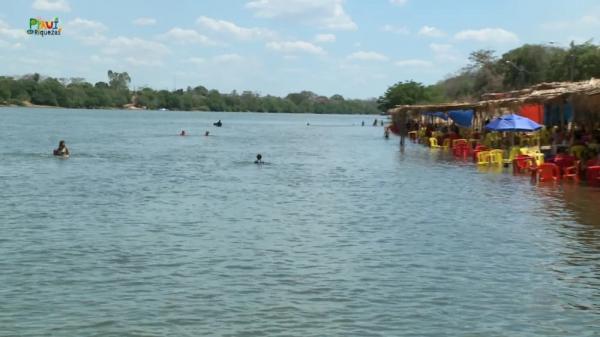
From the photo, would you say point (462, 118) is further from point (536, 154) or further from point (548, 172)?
point (548, 172)

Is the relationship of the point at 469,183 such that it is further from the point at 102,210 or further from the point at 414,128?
the point at 414,128

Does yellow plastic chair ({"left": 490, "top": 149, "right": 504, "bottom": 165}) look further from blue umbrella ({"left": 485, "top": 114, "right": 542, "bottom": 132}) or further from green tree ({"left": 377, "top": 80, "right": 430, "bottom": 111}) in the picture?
green tree ({"left": 377, "top": 80, "right": 430, "bottom": 111})

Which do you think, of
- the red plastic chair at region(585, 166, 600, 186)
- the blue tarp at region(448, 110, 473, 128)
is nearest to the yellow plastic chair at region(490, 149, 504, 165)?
the red plastic chair at region(585, 166, 600, 186)

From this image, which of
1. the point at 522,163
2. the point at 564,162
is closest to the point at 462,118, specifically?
the point at 522,163

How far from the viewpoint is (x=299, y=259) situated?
1242cm

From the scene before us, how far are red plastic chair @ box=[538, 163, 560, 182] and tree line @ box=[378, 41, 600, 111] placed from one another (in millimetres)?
26247

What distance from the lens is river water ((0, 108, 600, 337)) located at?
913 cm

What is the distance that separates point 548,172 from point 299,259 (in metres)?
13.4

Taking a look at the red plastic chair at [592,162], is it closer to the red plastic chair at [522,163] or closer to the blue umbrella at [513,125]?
the red plastic chair at [522,163]

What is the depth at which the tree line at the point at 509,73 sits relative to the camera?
64.5 meters

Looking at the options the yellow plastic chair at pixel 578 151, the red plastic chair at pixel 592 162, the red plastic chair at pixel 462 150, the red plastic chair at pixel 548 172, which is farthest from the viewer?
the red plastic chair at pixel 462 150

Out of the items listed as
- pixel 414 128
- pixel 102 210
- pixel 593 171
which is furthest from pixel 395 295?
pixel 414 128

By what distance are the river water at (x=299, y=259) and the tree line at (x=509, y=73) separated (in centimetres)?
3284

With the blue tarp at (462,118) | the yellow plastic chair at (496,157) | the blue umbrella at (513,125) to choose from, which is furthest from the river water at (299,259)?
the blue tarp at (462,118)
